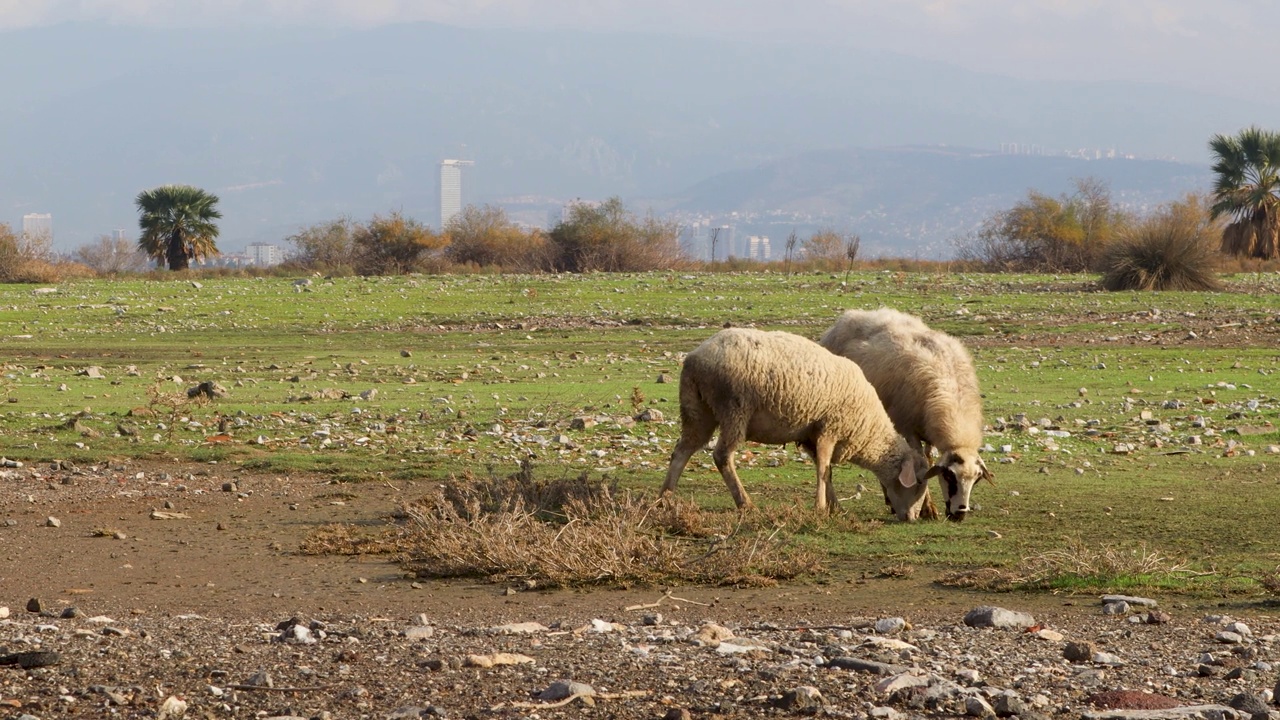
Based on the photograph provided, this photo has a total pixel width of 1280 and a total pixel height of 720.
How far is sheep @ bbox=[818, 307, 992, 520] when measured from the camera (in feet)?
40.2

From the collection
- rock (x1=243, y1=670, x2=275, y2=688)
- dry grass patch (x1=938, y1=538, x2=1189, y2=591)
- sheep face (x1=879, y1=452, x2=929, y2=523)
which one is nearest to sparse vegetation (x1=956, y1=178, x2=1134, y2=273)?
sheep face (x1=879, y1=452, x2=929, y2=523)

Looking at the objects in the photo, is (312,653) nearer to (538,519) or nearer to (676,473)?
(538,519)

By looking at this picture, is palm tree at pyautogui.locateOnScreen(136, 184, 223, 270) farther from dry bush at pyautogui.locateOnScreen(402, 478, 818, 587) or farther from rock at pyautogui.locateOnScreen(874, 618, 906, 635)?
rock at pyautogui.locateOnScreen(874, 618, 906, 635)

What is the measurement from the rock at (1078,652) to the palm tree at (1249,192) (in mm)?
54401

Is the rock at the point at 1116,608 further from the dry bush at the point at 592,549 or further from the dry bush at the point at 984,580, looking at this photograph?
the dry bush at the point at 592,549

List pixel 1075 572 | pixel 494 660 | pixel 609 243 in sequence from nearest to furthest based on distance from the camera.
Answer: pixel 494 660
pixel 1075 572
pixel 609 243

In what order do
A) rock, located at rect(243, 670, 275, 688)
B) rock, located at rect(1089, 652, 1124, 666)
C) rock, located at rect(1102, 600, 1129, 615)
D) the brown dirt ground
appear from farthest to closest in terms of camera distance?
the brown dirt ground < rock, located at rect(1102, 600, 1129, 615) < rock, located at rect(1089, 652, 1124, 666) < rock, located at rect(243, 670, 275, 688)

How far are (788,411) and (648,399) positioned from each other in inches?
279

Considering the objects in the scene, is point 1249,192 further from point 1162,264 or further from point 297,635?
point 297,635

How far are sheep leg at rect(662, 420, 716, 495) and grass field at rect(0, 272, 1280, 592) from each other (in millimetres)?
617

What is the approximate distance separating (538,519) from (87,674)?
4896 mm

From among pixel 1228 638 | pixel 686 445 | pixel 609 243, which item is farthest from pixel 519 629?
pixel 609 243

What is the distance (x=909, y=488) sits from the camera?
40.5 feet

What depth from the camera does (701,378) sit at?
1222cm
